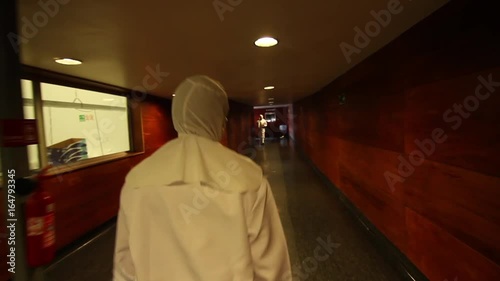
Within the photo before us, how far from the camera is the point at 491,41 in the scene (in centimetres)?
126

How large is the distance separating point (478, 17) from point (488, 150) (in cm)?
69

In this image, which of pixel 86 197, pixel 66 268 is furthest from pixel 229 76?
pixel 66 268

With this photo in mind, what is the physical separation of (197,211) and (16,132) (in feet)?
2.30

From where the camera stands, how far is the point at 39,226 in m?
0.94

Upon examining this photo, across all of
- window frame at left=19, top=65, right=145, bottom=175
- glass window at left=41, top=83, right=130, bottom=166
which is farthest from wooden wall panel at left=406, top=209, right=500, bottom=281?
glass window at left=41, top=83, right=130, bottom=166

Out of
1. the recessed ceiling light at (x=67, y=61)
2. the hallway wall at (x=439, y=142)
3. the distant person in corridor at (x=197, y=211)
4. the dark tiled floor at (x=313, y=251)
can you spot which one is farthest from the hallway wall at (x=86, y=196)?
the hallway wall at (x=439, y=142)

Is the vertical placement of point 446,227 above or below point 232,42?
below

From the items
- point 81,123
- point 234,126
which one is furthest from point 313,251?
point 234,126

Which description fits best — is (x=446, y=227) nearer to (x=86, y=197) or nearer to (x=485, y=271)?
(x=485, y=271)

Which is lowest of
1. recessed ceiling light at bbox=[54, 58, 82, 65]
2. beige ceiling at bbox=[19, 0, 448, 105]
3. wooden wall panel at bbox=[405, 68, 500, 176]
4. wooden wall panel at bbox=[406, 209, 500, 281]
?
wooden wall panel at bbox=[406, 209, 500, 281]

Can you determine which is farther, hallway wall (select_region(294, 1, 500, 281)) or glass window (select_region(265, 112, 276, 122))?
glass window (select_region(265, 112, 276, 122))

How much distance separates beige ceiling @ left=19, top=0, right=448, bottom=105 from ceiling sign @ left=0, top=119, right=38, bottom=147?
0.73 metres

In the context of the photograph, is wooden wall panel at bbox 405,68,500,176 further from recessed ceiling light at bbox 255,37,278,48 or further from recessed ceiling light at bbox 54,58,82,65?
recessed ceiling light at bbox 54,58,82,65

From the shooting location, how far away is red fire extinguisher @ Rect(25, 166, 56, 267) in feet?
3.08
